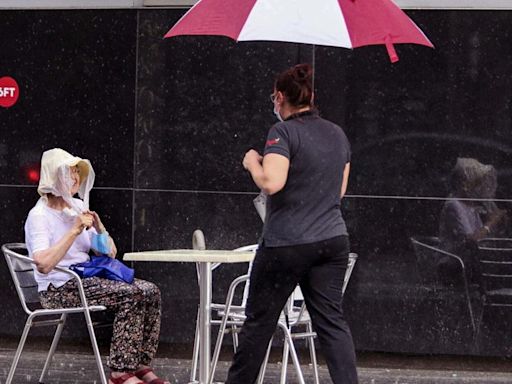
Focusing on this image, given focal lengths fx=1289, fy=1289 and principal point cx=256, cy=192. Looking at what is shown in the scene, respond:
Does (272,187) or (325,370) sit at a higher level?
(272,187)

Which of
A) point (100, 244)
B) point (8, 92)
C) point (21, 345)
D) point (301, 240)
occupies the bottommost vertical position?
point (21, 345)

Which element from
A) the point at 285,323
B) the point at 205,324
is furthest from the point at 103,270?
the point at 285,323

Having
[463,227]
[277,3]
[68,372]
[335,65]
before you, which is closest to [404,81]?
[335,65]

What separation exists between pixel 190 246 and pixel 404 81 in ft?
6.26

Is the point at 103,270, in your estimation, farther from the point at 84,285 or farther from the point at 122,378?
the point at 122,378

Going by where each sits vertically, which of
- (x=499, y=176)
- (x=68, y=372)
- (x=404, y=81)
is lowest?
(x=68, y=372)

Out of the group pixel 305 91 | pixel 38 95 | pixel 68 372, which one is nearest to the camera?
pixel 305 91

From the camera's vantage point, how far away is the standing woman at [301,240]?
636cm

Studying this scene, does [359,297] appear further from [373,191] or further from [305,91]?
[305,91]

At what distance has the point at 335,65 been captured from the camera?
902cm

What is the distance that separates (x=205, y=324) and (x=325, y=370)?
6.56ft

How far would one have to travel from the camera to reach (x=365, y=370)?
29.7 feet

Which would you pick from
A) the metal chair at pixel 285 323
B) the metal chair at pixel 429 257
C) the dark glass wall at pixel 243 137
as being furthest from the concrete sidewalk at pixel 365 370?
the metal chair at pixel 285 323

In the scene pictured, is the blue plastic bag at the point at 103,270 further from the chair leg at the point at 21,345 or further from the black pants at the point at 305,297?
the black pants at the point at 305,297
